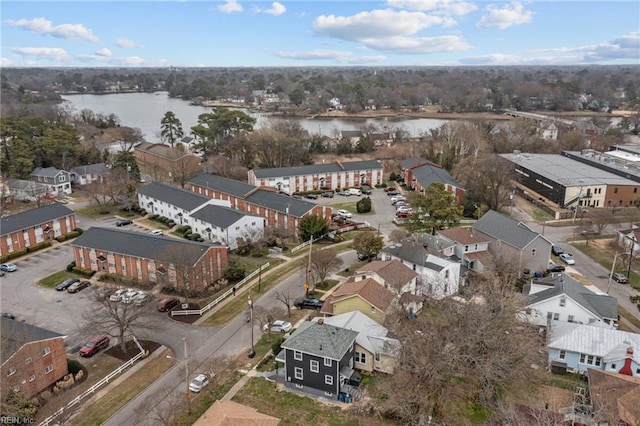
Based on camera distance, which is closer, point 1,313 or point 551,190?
point 1,313

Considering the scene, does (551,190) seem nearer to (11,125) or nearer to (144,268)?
(144,268)

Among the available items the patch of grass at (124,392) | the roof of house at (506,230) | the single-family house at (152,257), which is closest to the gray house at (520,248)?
the roof of house at (506,230)

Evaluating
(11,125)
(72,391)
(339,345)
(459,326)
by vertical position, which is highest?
(11,125)

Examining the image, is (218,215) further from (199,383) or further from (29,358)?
(29,358)

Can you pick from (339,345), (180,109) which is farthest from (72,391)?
(180,109)

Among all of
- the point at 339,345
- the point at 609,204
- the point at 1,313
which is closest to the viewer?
the point at 339,345

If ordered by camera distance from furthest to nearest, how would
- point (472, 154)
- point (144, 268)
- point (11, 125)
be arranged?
point (472, 154) → point (11, 125) → point (144, 268)

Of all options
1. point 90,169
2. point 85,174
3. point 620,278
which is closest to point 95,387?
point 620,278
